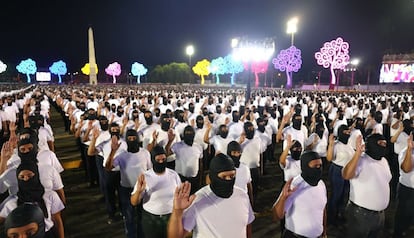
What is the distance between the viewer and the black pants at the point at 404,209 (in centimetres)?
527

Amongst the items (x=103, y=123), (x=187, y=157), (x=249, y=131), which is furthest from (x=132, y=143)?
(x=249, y=131)

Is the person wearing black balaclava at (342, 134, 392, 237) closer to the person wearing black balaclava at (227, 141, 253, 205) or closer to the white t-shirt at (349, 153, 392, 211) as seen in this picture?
the white t-shirt at (349, 153, 392, 211)

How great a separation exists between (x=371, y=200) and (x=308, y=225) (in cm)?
105

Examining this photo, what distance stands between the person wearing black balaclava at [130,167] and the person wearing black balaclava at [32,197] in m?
1.45

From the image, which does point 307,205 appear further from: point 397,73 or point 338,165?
point 397,73

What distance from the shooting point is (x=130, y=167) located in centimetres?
520

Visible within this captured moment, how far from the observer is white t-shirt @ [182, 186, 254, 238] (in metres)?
2.95

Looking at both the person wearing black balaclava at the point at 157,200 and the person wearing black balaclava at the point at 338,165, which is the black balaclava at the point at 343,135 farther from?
the person wearing black balaclava at the point at 157,200

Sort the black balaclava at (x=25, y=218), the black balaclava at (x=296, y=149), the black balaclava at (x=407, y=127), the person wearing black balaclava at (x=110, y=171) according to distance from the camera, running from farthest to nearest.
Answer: the black balaclava at (x=407, y=127)
the person wearing black balaclava at (x=110, y=171)
the black balaclava at (x=296, y=149)
the black balaclava at (x=25, y=218)

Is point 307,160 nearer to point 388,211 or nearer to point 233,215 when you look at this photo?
point 233,215

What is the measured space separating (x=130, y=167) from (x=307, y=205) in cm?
269

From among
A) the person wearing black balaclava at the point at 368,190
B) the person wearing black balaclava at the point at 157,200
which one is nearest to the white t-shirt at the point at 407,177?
the person wearing black balaclava at the point at 368,190

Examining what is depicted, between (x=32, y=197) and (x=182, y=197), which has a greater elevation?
(x=182, y=197)

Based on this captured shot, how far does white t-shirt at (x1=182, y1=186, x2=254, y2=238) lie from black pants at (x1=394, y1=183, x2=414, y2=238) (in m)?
3.51
